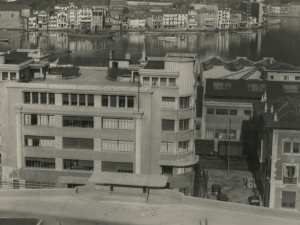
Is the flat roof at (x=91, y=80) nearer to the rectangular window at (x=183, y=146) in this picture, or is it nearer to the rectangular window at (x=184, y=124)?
the rectangular window at (x=184, y=124)

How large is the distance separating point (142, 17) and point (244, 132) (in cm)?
15332

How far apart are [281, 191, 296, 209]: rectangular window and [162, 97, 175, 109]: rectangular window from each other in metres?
6.80

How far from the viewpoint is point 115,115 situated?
92.2 ft

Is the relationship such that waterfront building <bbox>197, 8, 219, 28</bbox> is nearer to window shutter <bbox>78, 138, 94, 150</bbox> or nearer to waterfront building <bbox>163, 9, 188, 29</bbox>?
waterfront building <bbox>163, 9, 188, 29</bbox>

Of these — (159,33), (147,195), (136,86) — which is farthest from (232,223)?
(159,33)

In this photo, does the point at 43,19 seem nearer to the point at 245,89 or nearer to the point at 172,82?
the point at 245,89

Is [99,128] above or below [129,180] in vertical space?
below

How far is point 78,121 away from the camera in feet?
93.7

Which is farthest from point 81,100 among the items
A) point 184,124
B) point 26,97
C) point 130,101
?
point 184,124

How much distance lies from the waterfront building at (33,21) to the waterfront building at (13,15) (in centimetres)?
270

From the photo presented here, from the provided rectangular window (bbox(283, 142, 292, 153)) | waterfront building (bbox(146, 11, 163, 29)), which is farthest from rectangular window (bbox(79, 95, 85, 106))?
waterfront building (bbox(146, 11, 163, 29))

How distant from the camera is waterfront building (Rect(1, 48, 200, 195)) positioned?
28172mm

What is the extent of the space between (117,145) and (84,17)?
159802 mm

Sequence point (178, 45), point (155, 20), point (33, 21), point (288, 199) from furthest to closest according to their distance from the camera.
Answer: point (155, 20), point (33, 21), point (178, 45), point (288, 199)
